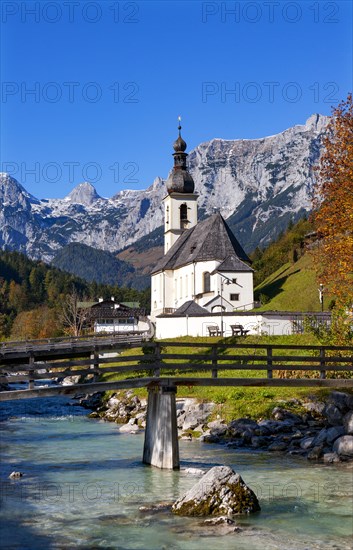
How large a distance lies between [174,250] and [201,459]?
80.2 meters

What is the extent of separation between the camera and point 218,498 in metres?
16.5

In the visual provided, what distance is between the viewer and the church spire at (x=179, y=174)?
110 meters

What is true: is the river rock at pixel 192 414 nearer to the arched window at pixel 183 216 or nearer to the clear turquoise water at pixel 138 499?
the clear turquoise water at pixel 138 499

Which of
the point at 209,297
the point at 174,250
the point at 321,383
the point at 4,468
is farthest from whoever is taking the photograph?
the point at 174,250

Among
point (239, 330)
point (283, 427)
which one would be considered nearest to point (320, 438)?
point (283, 427)

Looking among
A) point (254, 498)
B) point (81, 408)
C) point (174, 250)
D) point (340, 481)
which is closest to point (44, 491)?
point (254, 498)

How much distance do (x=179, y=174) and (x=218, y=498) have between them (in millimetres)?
96911

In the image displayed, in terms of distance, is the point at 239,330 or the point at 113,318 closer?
the point at 239,330

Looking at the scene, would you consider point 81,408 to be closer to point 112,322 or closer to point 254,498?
point 254,498

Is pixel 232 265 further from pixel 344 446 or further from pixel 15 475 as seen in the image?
pixel 15 475

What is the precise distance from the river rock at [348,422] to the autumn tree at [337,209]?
5872 mm

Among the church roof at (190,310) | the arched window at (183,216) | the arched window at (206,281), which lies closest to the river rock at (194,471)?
the church roof at (190,310)

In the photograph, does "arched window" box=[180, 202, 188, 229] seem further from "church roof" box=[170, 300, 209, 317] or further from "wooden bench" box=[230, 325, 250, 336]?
"wooden bench" box=[230, 325, 250, 336]

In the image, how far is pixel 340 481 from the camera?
63.5 feet
